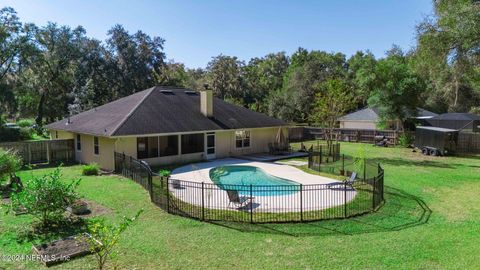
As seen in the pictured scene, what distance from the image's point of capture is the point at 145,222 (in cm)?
1039

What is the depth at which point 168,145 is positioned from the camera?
21.4 m

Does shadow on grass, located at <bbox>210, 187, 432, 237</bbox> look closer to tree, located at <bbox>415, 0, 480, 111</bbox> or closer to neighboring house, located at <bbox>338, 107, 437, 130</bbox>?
tree, located at <bbox>415, 0, 480, 111</bbox>

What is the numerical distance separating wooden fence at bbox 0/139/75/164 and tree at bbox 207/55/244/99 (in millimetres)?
30449

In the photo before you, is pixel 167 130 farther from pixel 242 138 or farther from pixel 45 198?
pixel 45 198

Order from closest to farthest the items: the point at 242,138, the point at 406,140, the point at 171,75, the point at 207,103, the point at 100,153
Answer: the point at 100,153
the point at 207,103
the point at 242,138
the point at 406,140
the point at 171,75

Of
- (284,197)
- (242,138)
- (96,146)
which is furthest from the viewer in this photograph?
(242,138)

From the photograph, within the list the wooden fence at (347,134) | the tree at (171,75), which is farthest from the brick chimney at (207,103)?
the tree at (171,75)

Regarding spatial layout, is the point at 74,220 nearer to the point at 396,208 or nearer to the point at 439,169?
the point at 396,208

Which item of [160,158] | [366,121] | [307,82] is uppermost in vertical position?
[307,82]

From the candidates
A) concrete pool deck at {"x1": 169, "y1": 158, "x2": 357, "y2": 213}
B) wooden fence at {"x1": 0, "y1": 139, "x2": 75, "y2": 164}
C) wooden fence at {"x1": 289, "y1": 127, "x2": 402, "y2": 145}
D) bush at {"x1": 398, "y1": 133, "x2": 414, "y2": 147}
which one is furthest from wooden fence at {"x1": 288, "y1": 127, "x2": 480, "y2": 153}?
wooden fence at {"x1": 0, "y1": 139, "x2": 75, "y2": 164}

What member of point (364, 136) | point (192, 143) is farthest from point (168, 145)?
point (364, 136)

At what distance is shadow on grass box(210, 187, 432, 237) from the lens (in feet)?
32.0

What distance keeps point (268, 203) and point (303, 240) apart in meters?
3.81

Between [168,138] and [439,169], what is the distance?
16.0 meters
